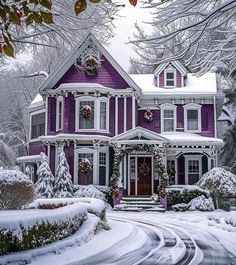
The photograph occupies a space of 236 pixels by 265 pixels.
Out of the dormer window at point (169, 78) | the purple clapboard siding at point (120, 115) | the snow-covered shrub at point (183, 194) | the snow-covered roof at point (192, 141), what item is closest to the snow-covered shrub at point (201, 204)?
the snow-covered shrub at point (183, 194)

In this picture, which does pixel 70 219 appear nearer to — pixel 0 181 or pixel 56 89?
pixel 0 181

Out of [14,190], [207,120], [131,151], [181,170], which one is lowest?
[14,190]

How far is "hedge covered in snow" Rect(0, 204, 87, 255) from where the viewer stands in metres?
8.43

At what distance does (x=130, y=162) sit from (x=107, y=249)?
15692 mm

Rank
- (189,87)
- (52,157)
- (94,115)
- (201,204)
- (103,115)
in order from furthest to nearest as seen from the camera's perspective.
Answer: (189,87) < (52,157) < (103,115) < (94,115) < (201,204)

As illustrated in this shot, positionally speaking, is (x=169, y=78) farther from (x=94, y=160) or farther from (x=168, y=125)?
(x=94, y=160)

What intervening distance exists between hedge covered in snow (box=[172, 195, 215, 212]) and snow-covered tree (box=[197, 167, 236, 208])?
0.71 metres

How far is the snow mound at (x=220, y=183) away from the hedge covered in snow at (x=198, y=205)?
0.73 m

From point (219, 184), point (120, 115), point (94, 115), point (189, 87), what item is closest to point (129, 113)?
point (120, 115)

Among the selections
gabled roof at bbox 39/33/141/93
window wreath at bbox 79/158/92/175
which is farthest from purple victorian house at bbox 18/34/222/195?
window wreath at bbox 79/158/92/175

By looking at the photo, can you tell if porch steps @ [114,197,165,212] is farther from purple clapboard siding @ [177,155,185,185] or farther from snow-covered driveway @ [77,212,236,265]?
snow-covered driveway @ [77,212,236,265]

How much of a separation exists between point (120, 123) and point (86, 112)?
7.39ft

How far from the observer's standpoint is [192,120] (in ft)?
91.5

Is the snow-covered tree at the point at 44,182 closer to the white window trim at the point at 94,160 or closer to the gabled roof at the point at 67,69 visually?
the white window trim at the point at 94,160
